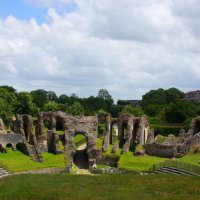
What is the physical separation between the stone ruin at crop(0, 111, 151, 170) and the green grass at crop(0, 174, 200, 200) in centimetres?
2427

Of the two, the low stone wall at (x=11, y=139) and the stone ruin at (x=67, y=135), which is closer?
the low stone wall at (x=11, y=139)

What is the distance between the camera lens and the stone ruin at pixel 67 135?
72250mm

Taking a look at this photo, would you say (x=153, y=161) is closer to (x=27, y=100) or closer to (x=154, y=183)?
(x=154, y=183)

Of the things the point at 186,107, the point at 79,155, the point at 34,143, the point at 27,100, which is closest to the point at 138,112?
the point at 186,107

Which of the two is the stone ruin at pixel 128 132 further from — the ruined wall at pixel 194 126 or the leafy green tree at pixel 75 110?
the leafy green tree at pixel 75 110

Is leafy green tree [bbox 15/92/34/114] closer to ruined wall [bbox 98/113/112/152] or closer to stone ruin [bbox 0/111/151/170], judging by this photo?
ruined wall [bbox 98/113/112/152]

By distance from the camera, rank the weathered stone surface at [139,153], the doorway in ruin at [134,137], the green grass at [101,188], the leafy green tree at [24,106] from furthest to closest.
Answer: the leafy green tree at [24,106] < the doorway in ruin at [134,137] < the weathered stone surface at [139,153] < the green grass at [101,188]

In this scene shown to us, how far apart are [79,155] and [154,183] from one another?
135 feet

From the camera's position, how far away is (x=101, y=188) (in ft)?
133

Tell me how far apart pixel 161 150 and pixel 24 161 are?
23704 millimetres

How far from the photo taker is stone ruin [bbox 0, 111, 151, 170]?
2844 inches

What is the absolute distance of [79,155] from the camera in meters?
82.6

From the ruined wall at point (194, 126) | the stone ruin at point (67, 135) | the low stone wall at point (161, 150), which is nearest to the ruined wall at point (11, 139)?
the stone ruin at point (67, 135)

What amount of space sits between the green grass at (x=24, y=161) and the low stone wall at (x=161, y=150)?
1548 cm
